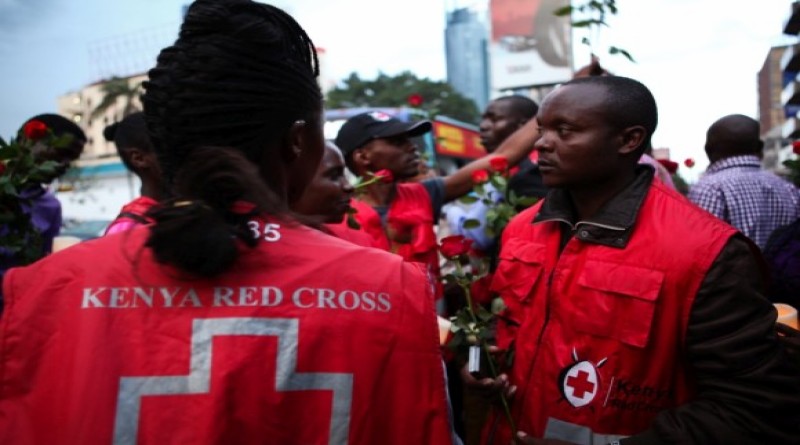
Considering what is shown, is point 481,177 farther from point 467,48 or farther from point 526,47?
point 467,48

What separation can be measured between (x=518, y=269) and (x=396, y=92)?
43.5 m

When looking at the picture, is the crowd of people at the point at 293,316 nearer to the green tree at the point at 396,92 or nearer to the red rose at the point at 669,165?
the red rose at the point at 669,165

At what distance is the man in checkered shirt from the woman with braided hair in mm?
3717

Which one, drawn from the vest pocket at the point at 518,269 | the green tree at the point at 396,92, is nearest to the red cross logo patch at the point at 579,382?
the vest pocket at the point at 518,269

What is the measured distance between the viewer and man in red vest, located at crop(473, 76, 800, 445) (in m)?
1.70

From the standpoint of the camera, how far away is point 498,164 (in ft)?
11.1

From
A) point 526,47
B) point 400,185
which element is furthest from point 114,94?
point 400,185

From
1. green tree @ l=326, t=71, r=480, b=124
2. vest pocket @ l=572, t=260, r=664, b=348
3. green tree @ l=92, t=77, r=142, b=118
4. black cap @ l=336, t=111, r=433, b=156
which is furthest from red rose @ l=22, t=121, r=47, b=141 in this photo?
green tree @ l=326, t=71, r=480, b=124

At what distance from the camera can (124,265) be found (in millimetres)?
1167

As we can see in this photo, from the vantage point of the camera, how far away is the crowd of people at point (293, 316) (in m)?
1.11

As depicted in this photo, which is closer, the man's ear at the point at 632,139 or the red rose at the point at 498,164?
the man's ear at the point at 632,139

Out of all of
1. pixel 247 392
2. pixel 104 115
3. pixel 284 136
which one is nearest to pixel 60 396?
pixel 247 392

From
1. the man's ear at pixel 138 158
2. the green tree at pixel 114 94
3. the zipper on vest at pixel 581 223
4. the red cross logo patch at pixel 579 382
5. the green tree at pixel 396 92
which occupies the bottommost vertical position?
the green tree at pixel 396 92

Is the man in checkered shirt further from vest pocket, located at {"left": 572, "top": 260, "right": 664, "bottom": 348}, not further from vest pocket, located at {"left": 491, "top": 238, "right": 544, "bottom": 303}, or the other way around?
vest pocket, located at {"left": 572, "top": 260, "right": 664, "bottom": 348}
